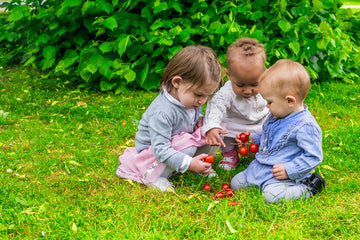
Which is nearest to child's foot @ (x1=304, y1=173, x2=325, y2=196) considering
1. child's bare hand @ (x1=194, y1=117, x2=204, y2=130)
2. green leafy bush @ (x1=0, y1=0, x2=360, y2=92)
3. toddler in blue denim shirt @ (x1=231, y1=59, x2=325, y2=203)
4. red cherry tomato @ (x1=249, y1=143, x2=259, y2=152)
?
toddler in blue denim shirt @ (x1=231, y1=59, x2=325, y2=203)

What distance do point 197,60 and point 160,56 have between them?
2.69 meters

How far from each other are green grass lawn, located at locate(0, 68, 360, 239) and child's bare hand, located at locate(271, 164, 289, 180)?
0.20m

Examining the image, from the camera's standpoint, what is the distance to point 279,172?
2.82 metres

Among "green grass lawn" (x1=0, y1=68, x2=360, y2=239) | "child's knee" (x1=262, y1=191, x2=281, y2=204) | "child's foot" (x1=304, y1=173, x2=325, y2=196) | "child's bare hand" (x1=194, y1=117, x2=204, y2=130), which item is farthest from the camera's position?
"child's bare hand" (x1=194, y1=117, x2=204, y2=130)

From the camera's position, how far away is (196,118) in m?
3.34

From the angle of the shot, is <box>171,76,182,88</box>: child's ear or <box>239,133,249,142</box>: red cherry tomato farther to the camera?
<box>239,133,249,142</box>: red cherry tomato

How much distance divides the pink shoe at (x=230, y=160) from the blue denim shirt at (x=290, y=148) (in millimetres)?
441

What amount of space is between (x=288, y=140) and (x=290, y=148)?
0.23 ft

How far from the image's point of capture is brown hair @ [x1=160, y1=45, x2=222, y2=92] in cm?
287

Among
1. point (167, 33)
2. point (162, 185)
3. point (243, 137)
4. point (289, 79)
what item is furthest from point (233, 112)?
point (167, 33)

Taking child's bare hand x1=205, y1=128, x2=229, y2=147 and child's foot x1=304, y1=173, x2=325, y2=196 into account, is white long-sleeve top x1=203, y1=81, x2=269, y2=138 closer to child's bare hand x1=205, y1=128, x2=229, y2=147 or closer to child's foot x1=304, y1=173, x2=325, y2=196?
child's bare hand x1=205, y1=128, x2=229, y2=147

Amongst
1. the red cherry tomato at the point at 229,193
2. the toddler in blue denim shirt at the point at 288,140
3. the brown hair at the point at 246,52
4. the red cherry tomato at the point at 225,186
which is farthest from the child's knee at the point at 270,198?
the brown hair at the point at 246,52

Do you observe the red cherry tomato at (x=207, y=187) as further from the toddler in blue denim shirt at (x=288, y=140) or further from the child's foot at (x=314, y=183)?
the child's foot at (x=314, y=183)

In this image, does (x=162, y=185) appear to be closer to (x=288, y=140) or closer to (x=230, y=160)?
(x=230, y=160)
